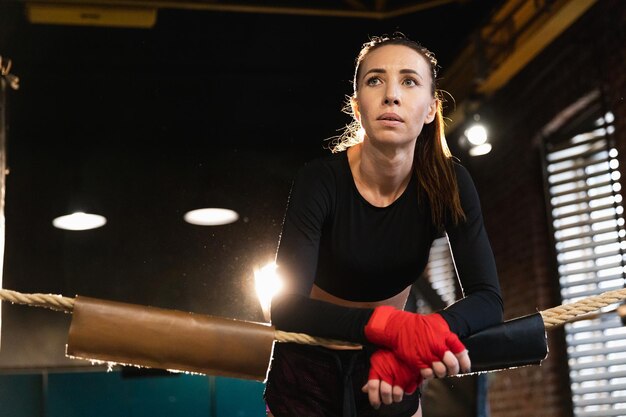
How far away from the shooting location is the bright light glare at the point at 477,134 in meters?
5.23

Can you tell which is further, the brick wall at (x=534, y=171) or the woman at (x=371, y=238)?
→ the brick wall at (x=534, y=171)

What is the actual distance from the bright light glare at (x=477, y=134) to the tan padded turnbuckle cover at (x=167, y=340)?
3.82 metres

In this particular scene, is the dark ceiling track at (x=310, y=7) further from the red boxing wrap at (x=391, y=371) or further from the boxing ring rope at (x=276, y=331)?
the red boxing wrap at (x=391, y=371)

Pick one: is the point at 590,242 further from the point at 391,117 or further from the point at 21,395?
Answer: the point at 391,117

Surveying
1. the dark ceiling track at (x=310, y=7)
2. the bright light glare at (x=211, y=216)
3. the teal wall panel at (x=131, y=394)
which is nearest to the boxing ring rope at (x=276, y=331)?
the dark ceiling track at (x=310, y=7)

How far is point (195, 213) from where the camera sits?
5781mm

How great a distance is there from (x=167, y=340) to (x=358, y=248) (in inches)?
15.9

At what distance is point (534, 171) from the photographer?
5344mm

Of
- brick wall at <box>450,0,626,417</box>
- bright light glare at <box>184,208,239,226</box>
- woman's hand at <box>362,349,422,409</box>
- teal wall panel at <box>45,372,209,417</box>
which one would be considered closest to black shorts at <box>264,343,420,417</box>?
woman's hand at <box>362,349,422,409</box>

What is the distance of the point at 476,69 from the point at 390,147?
361cm

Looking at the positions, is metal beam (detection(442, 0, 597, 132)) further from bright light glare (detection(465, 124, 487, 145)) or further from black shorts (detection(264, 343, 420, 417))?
black shorts (detection(264, 343, 420, 417))

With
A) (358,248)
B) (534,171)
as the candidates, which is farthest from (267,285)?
(534,171)

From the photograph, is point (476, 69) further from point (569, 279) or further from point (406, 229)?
point (406, 229)

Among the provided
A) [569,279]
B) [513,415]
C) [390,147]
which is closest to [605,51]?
[569,279]
